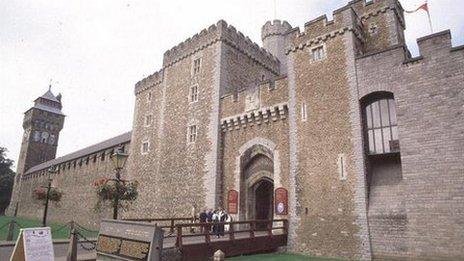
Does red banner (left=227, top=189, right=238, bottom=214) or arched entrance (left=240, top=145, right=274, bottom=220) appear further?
red banner (left=227, top=189, right=238, bottom=214)

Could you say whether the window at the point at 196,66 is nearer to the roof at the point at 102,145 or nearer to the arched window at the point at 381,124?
the roof at the point at 102,145

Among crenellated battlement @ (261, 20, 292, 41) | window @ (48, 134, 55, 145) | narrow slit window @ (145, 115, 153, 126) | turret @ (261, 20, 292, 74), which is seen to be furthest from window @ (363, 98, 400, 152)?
window @ (48, 134, 55, 145)

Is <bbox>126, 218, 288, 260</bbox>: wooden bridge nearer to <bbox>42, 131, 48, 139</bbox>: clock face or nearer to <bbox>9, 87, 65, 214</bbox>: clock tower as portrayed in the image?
<bbox>9, 87, 65, 214</bbox>: clock tower

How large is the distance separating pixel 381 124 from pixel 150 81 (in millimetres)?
20359

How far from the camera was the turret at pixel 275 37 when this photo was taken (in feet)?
108

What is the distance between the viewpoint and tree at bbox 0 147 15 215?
224ft

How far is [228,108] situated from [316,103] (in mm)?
6499

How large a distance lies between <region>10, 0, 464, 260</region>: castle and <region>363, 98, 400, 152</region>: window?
4cm

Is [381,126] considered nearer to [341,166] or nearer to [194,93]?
[341,166]

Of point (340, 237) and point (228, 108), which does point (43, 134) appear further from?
point (340, 237)

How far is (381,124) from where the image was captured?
14422 mm

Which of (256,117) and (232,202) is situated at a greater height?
(256,117)

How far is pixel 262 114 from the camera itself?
18750 mm

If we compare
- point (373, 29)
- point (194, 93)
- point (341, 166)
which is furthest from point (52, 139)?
point (341, 166)
